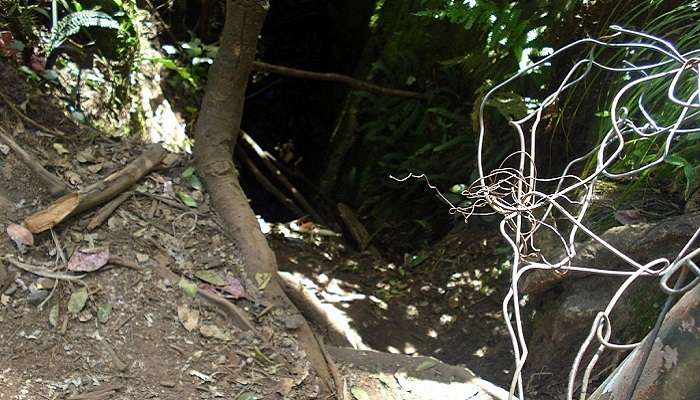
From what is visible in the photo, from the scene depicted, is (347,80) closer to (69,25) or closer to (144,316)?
(69,25)

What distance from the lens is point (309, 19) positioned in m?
6.46

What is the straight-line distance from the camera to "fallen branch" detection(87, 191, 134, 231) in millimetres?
3246

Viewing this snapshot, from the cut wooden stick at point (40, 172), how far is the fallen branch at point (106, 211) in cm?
18

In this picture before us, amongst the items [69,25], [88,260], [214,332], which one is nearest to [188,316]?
[214,332]

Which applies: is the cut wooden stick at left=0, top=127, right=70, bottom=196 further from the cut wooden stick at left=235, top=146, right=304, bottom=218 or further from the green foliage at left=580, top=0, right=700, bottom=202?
the green foliage at left=580, top=0, right=700, bottom=202

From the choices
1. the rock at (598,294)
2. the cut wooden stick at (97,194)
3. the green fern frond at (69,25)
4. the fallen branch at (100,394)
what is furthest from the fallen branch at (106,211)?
the rock at (598,294)

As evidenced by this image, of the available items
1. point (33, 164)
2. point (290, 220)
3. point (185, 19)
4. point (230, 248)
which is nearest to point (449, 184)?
point (290, 220)

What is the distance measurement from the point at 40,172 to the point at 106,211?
0.34 metres

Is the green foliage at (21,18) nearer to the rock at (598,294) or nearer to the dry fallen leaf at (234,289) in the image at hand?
the dry fallen leaf at (234,289)

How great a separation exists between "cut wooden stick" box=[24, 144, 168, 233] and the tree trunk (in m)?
0.27

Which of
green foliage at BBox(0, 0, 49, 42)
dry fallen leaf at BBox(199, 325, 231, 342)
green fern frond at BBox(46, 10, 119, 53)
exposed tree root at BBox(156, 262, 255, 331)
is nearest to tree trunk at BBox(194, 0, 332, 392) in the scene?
exposed tree root at BBox(156, 262, 255, 331)

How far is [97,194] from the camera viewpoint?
3.29m

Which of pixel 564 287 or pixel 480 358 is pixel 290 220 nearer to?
pixel 480 358

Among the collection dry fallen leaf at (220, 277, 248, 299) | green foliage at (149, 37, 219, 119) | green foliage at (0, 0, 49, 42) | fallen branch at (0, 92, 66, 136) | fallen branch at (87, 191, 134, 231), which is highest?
green foliage at (0, 0, 49, 42)
